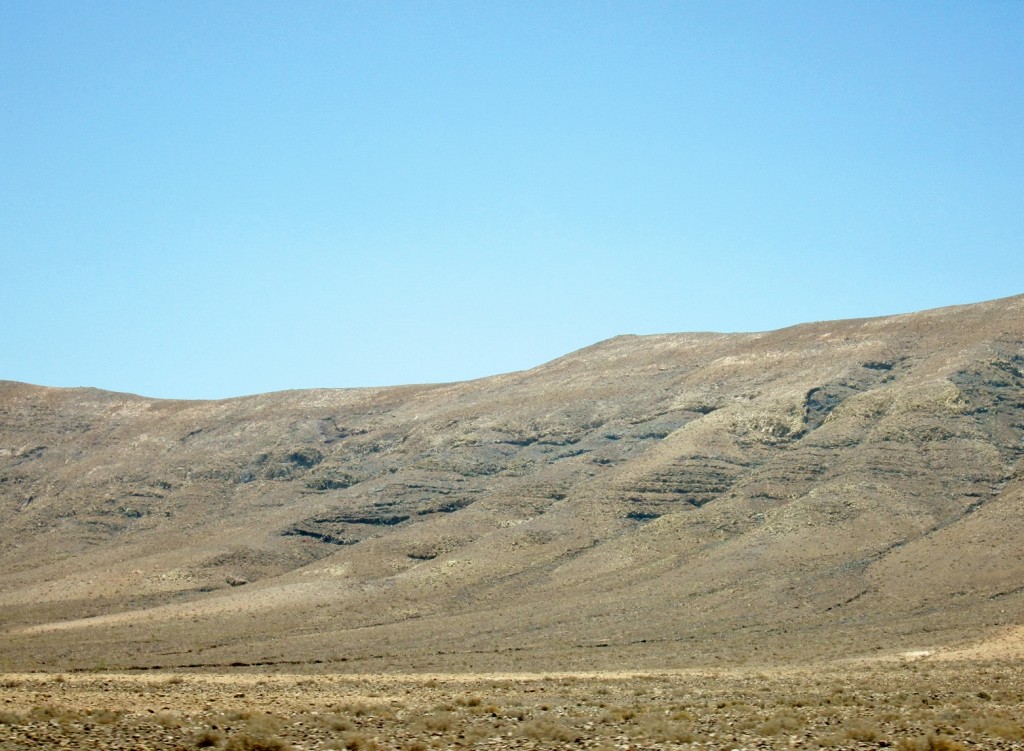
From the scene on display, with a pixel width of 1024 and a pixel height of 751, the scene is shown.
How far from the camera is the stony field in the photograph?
2003cm

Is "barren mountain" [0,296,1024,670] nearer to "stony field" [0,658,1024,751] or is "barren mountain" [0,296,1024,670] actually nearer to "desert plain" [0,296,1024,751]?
"desert plain" [0,296,1024,751]

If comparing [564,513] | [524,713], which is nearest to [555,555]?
[564,513]

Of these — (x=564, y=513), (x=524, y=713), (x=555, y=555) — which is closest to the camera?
(x=524, y=713)

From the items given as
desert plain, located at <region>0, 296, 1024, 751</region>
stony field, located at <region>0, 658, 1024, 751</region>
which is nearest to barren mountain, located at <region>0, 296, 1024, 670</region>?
desert plain, located at <region>0, 296, 1024, 751</region>

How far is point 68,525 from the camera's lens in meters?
91.6

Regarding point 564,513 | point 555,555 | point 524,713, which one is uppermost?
point 564,513

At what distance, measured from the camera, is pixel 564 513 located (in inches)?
2950

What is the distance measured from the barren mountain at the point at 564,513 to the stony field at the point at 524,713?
12.8 metres

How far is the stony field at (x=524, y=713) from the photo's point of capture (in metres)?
20.0

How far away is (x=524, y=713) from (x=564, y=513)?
51193mm

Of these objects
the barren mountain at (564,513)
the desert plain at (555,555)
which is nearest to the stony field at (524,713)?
the desert plain at (555,555)

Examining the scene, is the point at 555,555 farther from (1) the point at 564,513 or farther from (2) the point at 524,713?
(2) the point at 524,713

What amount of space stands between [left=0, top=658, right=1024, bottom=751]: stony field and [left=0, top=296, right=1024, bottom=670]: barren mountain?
12.8 meters

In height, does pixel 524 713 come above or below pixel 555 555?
above
